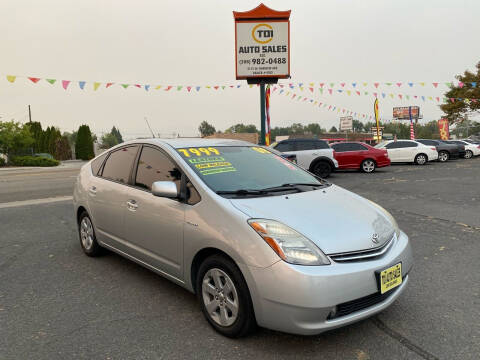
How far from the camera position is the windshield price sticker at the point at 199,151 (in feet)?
11.4

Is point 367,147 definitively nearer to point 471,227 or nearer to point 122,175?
point 471,227

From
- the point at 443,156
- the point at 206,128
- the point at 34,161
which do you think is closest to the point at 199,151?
the point at 443,156

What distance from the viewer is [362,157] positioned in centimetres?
1669

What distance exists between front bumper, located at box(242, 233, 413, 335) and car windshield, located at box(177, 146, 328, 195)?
90cm

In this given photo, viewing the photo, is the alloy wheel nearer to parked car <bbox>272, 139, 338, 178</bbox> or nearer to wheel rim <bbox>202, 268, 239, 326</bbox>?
parked car <bbox>272, 139, 338, 178</bbox>

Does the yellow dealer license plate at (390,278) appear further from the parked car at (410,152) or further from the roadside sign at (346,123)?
the roadside sign at (346,123)

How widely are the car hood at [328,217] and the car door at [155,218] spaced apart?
24.2 inches

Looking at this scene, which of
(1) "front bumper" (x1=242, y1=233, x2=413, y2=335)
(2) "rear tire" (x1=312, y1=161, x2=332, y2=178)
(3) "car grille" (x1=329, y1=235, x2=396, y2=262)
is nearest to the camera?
(1) "front bumper" (x1=242, y1=233, x2=413, y2=335)

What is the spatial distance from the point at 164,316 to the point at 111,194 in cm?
155

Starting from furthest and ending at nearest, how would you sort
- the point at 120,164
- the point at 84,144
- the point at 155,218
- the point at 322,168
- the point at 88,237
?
the point at 84,144 < the point at 322,168 < the point at 88,237 < the point at 120,164 < the point at 155,218

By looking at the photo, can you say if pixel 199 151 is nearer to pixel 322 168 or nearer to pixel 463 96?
pixel 322 168

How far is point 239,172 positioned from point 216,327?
4.42 ft

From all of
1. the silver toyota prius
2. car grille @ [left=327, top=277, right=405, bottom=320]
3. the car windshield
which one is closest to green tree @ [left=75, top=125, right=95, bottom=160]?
the silver toyota prius

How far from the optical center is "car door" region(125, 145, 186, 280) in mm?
3076
